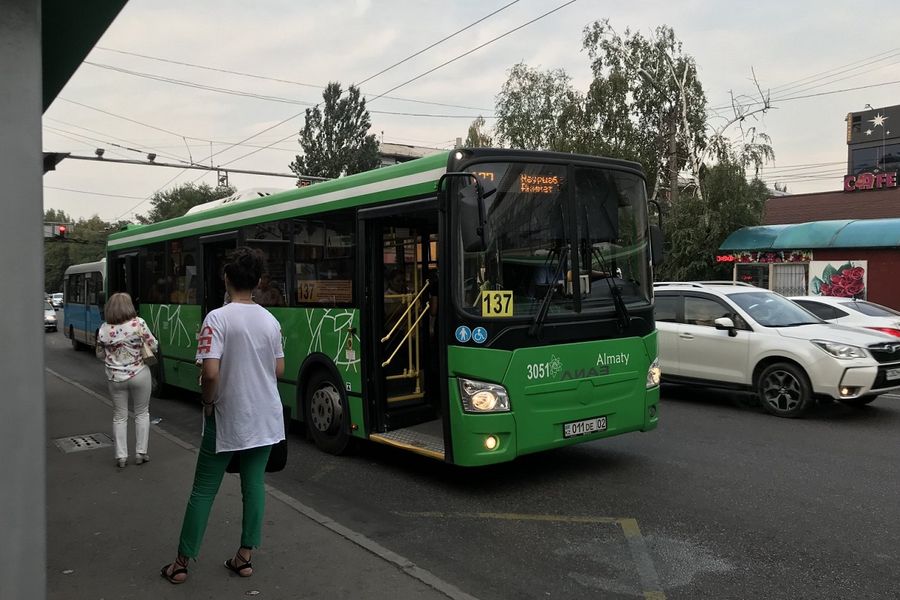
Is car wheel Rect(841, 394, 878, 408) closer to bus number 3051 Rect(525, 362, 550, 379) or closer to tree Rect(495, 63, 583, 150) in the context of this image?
bus number 3051 Rect(525, 362, 550, 379)

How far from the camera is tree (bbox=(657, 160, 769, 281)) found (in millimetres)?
25312

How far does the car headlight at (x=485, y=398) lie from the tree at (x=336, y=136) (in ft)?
174

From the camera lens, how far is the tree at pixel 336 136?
57188 mm

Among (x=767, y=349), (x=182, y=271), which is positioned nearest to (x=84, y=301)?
(x=182, y=271)

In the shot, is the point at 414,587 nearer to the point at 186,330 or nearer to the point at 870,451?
the point at 870,451

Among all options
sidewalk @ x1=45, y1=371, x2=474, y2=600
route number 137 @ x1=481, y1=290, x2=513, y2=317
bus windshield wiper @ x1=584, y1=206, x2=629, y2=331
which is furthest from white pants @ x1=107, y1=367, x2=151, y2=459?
bus windshield wiper @ x1=584, y1=206, x2=629, y2=331

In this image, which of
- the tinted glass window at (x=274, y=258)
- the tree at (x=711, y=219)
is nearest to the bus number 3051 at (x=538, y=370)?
the tinted glass window at (x=274, y=258)

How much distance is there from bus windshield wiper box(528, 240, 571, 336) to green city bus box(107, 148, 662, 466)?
1cm

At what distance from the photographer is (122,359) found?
6.75 metres

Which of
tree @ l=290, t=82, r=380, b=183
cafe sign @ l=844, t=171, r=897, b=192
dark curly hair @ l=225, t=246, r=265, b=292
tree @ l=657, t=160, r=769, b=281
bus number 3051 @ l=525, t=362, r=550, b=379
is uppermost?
tree @ l=290, t=82, r=380, b=183

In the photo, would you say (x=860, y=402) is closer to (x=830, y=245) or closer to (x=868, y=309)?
(x=868, y=309)

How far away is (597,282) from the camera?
248 inches

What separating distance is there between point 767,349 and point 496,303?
5426 millimetres

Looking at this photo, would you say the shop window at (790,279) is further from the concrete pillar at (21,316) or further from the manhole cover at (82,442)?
the concrete pillar at (21,316)
